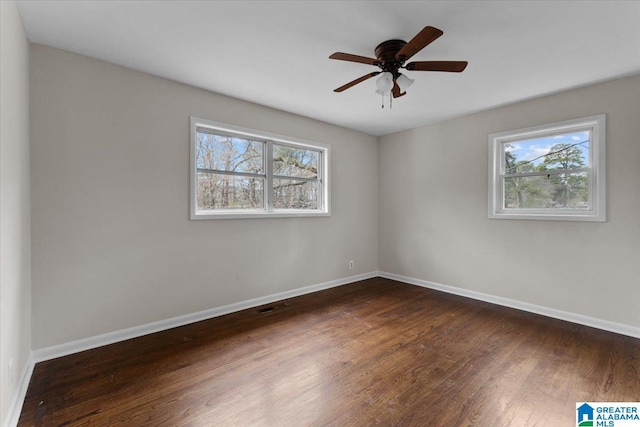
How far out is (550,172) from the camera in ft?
11.1

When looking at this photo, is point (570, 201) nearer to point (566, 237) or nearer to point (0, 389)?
point (566, 237)

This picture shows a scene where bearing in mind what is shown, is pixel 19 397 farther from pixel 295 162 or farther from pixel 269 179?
pixel 295 162

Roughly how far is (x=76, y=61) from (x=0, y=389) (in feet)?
8.27

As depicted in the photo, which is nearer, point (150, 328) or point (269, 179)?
point (150, 328)

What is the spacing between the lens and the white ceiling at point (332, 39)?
6.27ft

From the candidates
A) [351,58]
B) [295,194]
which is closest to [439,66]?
[351,58]

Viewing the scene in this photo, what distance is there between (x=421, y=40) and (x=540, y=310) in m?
3.41

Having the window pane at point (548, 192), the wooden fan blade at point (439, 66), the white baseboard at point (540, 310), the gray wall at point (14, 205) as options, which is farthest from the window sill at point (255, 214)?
the window pane at point (548, 192)

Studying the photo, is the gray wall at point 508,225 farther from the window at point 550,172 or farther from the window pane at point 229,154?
the window pane at point 229,154

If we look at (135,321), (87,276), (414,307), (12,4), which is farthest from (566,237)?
(12,4)

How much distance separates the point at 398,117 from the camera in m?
4.16

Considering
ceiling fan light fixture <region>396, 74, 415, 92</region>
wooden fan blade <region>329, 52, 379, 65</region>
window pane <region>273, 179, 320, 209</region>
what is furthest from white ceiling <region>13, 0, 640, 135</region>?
window pane <region>273, 179, 320, 209</region>

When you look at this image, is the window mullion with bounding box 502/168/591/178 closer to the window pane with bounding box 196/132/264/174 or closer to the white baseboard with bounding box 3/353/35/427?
the window pane with bounding box 196/132/264/174

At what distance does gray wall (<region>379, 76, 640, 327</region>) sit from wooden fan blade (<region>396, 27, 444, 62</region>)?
2.42 meters
